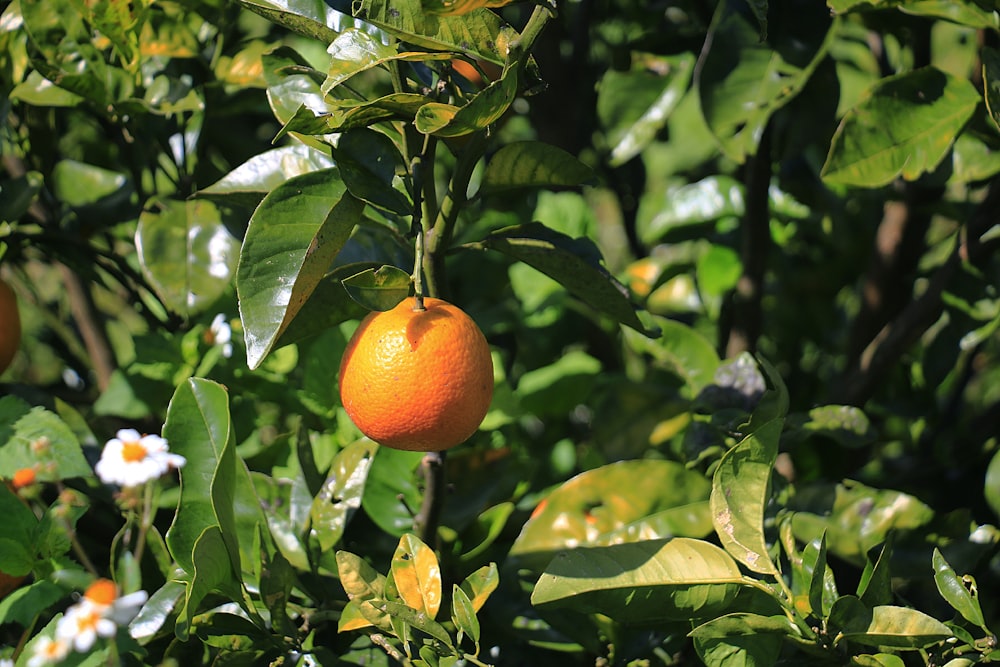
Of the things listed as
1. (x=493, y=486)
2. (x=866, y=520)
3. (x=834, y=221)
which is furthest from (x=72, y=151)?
(x=866, y=520)

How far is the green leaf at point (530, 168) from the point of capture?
0.76 meters

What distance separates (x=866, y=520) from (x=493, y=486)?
0.42 metres

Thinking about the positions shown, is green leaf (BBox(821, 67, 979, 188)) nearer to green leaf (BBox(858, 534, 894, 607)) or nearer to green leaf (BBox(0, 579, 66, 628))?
green leaf (BBox(858, 534, 894, 607))

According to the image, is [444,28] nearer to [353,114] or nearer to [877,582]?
[353,114]

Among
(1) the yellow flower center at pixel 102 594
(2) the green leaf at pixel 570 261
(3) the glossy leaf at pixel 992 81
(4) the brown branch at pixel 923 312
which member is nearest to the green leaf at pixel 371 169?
(2) the green leaf at pixel 570 261

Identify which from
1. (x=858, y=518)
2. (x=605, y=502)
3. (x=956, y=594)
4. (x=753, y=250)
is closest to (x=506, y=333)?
(x=753, y=250)

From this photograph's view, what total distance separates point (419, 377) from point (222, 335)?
1.69 feet

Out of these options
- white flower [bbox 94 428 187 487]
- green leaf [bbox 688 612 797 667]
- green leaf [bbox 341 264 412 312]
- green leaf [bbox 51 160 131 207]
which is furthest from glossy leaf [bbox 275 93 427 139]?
green leaf [bbox 51 160 131 207]

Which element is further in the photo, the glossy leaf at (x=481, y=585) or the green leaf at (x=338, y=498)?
the green leaf at (x=338, y=498)

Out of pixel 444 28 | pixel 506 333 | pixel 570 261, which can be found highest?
pixel 444 28

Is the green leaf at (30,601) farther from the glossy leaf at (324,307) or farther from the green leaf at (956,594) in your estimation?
the green leaf at (956,594)

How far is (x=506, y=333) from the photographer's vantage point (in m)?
1.61

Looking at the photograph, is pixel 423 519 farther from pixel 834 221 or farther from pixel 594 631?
pixel 834 221

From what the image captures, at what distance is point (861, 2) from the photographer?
0.88m
